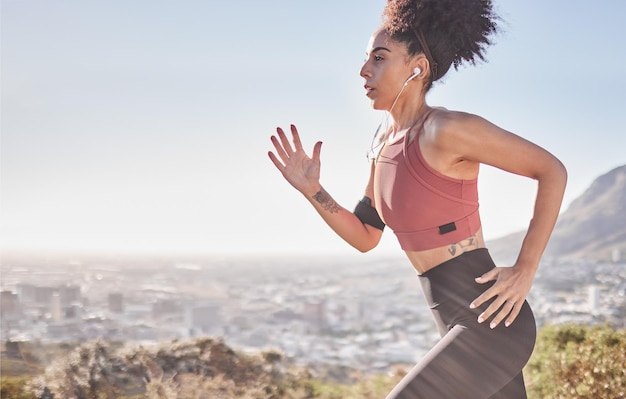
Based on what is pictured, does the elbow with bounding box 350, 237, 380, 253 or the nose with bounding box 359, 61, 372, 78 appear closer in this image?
the nose with bounding box 359, 61, 372, 78

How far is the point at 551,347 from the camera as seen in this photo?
503 cm

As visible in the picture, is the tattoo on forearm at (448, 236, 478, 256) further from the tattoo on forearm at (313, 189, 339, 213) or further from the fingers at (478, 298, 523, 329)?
the tattoo on forearm at (313, 189, 339, 213)

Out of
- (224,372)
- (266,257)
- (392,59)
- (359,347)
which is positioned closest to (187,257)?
(266,257)

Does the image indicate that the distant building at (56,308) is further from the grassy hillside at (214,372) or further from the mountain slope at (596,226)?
the mountain slope at (596,226)

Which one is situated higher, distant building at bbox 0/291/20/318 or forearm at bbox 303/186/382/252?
forearm at bbox 303/186/382/252

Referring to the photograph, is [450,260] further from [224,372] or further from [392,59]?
[224,372]

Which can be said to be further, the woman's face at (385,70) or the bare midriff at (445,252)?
the woman's face at (385,70)

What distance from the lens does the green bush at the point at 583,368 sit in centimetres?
332

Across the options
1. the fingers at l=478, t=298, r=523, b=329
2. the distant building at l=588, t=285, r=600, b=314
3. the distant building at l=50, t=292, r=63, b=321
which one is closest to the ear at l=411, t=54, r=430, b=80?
the fingers at l=478, t=298, r=523, b=329

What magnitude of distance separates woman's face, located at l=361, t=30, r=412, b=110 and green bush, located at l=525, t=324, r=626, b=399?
2357mm

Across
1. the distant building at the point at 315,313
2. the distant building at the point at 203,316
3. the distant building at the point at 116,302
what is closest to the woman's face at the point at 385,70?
the distant building at the point at 203,316

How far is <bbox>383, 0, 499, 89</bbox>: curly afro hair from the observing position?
6.22 ft

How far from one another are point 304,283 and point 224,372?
1040 cm

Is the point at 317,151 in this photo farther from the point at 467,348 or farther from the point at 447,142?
the point at 467,348
